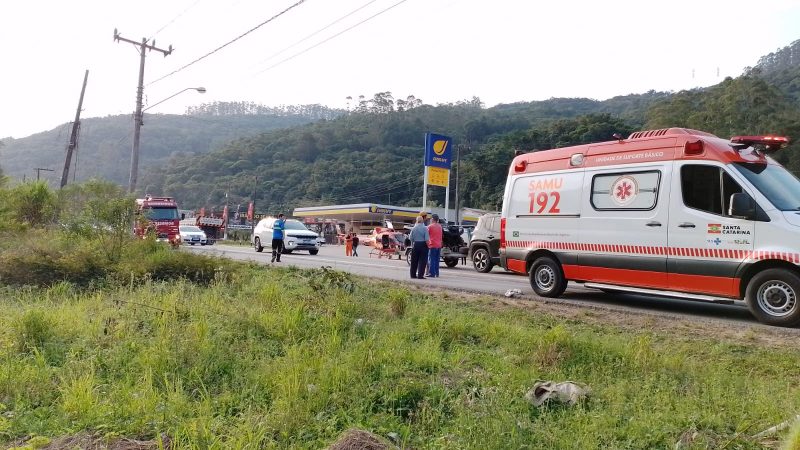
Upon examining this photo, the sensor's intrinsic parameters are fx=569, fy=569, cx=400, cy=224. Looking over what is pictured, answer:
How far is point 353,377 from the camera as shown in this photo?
4.46 m

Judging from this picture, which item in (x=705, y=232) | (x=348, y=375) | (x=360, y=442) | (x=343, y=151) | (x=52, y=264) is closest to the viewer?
(x=360, y=442)

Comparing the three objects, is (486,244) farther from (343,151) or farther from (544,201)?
(343,151)

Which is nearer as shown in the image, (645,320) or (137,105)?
(645,320)

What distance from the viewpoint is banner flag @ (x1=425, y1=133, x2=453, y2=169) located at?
28.7m

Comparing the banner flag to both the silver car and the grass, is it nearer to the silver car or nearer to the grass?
the silver car

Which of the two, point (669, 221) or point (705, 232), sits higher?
point (669, 221)

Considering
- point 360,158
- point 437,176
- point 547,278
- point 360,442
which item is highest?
point 360,158

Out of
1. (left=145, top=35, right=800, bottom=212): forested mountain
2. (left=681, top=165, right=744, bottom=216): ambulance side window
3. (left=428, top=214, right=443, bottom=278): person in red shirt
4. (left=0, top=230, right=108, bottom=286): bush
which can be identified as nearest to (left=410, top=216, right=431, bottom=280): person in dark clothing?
(left=428, top=214, right=443, bottom=278): person in red shirt

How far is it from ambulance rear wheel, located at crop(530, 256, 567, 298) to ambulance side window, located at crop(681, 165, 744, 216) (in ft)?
8.62

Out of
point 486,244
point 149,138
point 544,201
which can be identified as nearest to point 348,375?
point 544,201

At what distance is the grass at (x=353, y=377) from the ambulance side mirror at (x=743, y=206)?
89.0 inches

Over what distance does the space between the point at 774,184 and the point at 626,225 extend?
2079 millimetres

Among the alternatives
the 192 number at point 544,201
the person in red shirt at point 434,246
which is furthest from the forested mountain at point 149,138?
the 192 number at point 544,201

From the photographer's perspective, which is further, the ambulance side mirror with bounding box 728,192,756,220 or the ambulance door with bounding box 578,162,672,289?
the ambulance door with bounding box 578,162,672,289
